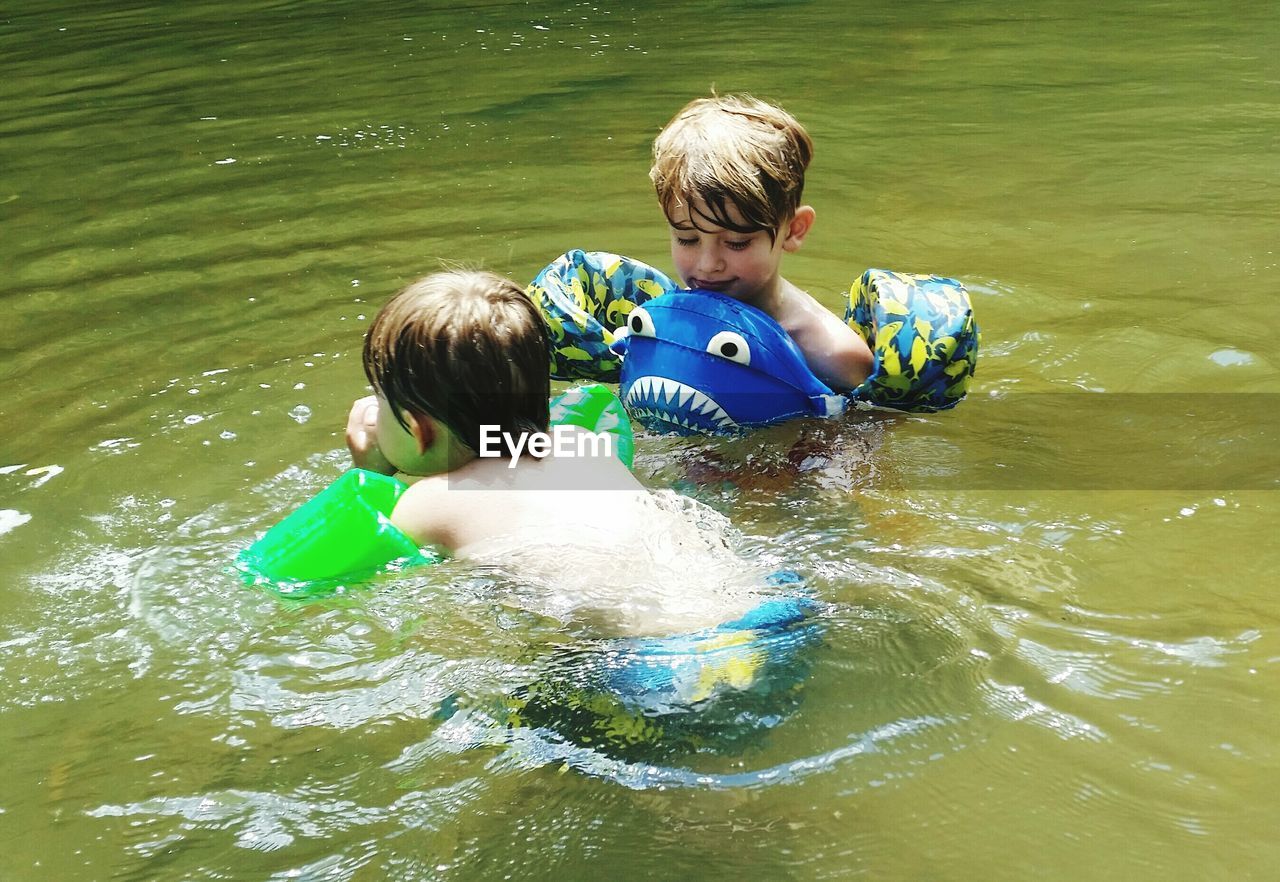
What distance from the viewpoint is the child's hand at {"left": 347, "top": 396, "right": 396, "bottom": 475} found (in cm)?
334

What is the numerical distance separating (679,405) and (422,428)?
0.84 metres

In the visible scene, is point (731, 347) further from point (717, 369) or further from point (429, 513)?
point (429, 513)

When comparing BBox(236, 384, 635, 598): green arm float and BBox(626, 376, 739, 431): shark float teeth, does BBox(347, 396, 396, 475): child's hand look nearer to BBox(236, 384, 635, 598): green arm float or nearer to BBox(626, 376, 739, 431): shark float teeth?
BBox(236, 384, 635, 598): green arm float

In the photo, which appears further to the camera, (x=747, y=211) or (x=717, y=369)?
(x=717, y=369)

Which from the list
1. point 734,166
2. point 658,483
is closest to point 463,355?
point 658,483

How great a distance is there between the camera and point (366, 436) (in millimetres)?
3342

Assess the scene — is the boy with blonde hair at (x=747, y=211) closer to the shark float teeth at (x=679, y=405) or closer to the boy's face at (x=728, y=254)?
the boy's face at (x=728, y=254)

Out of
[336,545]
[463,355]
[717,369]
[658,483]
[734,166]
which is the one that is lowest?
[658,483]

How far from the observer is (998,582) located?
3.04m

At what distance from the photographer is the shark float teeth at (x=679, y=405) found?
3.58 metres

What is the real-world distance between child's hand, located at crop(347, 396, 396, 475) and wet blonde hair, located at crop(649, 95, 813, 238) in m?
0.92

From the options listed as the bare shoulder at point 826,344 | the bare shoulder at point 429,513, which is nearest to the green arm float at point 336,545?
the bare shoulder at point 429,513

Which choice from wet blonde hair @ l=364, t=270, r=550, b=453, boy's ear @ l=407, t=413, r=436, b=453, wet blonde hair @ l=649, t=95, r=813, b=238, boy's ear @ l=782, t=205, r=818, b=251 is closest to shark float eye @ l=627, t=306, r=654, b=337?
wet blonde hair @ l=649, t=95, r=813, b=238

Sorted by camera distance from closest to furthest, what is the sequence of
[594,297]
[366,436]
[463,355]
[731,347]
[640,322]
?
[463,355] → [366,436] → [731,347] → [640,322] → [594,297]
